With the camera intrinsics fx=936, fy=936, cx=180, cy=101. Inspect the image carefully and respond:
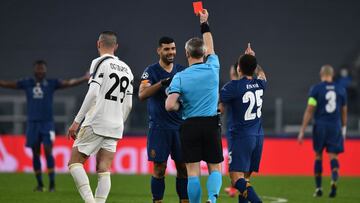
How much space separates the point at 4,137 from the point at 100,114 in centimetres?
1243

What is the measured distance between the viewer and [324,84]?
17.3 metres

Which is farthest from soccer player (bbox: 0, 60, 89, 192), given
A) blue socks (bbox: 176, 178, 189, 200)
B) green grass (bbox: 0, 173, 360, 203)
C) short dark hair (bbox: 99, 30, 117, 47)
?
short dark hair (bbox: 99, 30, 117, 47)

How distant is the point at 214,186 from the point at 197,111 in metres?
0.89

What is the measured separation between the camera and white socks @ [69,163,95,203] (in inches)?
427

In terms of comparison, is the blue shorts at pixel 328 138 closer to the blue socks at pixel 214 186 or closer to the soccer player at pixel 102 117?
the blue socks at pixel 214 186

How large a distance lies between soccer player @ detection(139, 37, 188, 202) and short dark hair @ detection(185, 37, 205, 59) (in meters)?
1.09

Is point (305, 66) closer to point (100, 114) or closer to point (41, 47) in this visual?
point (41, 47)

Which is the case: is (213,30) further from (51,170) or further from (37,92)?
(51,170)

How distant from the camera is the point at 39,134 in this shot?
17.6 meters

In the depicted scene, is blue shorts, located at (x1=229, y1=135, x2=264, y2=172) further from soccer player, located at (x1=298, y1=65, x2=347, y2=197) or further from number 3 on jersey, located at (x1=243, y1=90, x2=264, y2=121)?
soccer player, located at (x1=298, y1=65, x2=347, y2=197)

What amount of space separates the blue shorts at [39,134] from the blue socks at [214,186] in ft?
23.7

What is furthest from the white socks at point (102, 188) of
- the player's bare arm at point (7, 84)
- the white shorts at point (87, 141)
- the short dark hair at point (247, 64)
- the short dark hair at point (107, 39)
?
the player's bare arm at point (7, 84)

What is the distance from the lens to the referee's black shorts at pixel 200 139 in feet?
35.3

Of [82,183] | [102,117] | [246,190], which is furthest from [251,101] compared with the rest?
[82,183]
